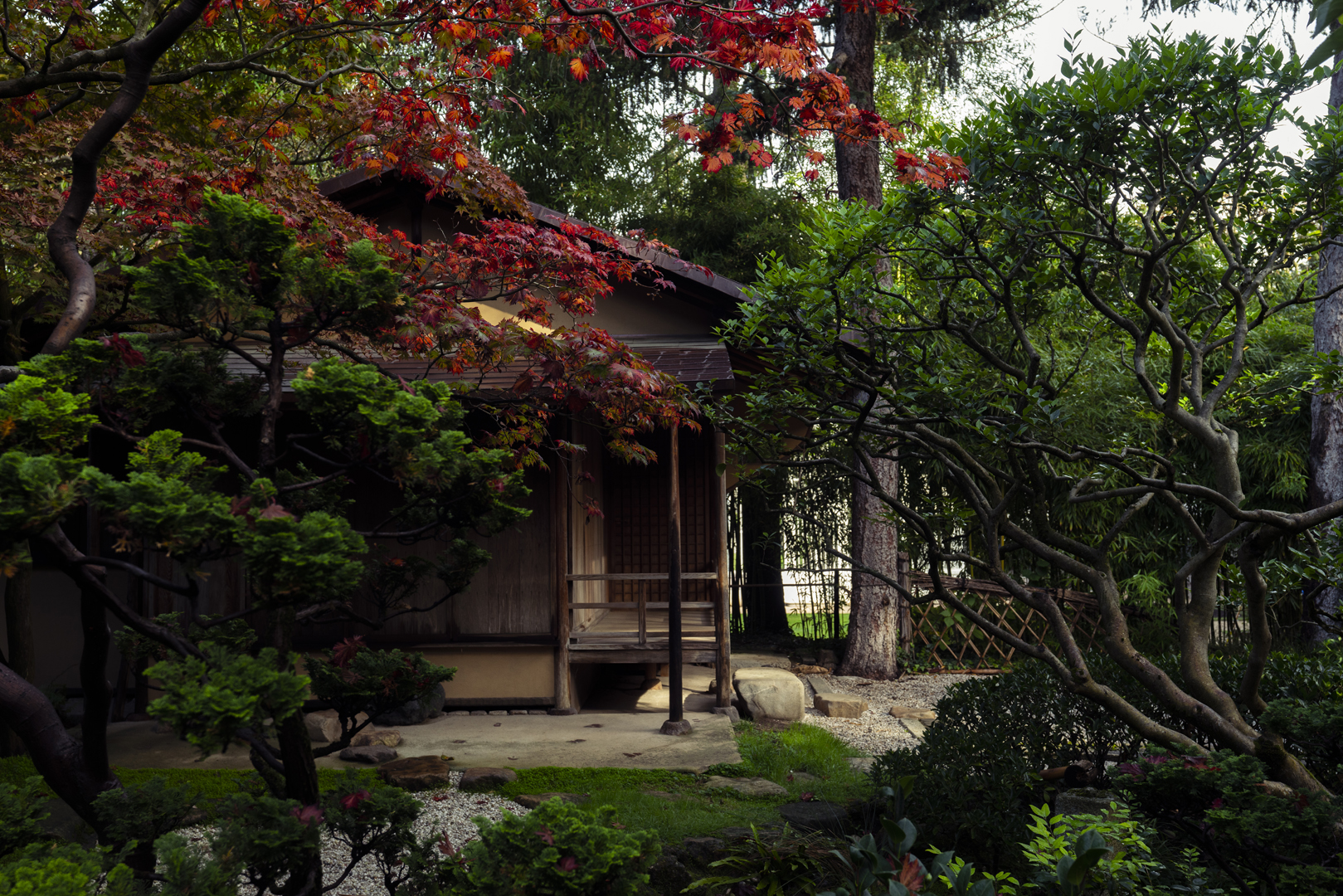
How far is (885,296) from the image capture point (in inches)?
163

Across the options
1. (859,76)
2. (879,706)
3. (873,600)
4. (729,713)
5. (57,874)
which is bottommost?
(879,706)

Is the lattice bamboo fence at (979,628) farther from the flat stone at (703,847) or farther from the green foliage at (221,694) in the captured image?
the green foliage at (221,694)

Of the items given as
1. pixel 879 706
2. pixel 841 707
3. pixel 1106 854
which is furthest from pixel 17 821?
pixel 879 706

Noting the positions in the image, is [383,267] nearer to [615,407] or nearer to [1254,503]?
[615,407]

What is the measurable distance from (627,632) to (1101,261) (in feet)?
16.6

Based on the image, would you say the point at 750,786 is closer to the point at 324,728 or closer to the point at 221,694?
the point at 324,728

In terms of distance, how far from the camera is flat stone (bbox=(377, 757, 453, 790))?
17.1ft

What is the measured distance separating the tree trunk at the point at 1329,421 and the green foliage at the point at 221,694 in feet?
28.9

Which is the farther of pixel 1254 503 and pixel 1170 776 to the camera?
pixel 1254 503

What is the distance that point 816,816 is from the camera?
441 cm

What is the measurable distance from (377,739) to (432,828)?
1856 millimetres

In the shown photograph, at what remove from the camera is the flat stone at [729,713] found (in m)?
7.10

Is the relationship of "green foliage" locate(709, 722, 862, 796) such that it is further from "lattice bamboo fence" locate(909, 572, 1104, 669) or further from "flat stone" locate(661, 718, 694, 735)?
"lattice bamboo fence" locate(909, 572, 1104, 669)

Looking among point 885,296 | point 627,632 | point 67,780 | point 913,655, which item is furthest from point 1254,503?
point 67,780
